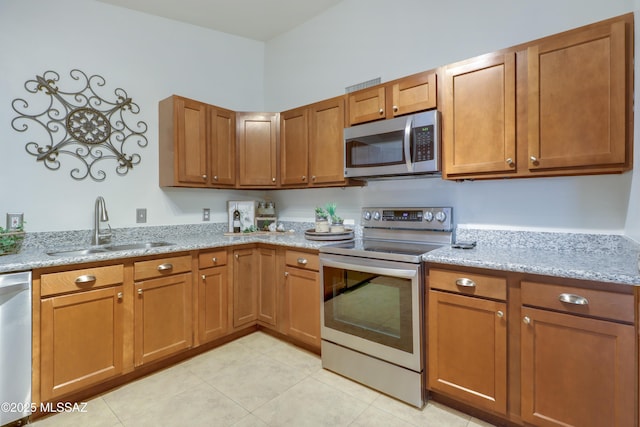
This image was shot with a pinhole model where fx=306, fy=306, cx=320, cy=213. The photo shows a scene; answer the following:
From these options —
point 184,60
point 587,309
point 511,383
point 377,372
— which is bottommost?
point 377,372

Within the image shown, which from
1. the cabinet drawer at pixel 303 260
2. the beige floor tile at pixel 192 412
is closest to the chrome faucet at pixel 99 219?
the beige floor tile at pixel 192 412

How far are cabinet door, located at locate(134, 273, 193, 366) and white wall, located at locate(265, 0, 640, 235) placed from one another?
145cm

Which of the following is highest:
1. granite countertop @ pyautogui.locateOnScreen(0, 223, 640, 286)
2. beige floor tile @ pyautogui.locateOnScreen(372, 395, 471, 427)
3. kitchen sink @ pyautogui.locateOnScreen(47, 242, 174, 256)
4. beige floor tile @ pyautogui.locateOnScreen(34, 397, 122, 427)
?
granite countertop @ pyautogui.locateOnScreen(0, 223, 640, 286)

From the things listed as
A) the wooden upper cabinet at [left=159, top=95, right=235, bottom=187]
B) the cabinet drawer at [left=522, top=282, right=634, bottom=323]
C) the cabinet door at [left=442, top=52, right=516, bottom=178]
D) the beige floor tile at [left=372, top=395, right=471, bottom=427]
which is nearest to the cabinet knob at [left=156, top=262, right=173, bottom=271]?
the wooden upper cabinet at [left=159, top=95, right=235, bottom=187]

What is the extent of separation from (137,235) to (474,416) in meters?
2.83

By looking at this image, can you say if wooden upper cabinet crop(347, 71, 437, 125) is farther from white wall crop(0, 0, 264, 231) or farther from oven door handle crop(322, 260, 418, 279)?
white wall crop(0, 0, 264, 231)

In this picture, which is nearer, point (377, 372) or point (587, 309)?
point (587, 309)

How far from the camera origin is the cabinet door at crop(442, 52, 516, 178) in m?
1.77

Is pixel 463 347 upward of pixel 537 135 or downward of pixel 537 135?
downward

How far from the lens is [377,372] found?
1.97 m

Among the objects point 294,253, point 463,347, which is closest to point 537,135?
point 463,347

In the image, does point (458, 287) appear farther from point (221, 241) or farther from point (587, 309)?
point (221, 241)

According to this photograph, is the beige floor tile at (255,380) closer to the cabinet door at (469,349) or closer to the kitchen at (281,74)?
the cabinet door at (469,349)

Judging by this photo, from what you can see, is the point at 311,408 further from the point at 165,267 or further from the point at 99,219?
the point at 99,219
